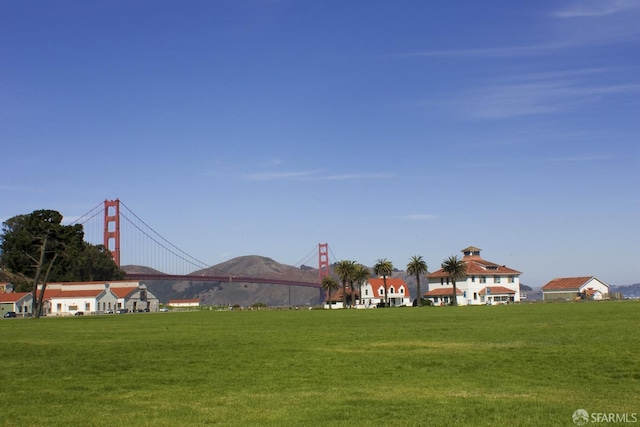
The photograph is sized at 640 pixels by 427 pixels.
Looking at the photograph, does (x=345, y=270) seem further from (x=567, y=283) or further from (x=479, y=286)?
(x=567, y=283)

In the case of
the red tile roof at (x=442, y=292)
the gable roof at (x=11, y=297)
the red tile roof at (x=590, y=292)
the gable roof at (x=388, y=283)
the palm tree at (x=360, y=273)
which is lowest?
the red tile roof at (x=590, y=292)

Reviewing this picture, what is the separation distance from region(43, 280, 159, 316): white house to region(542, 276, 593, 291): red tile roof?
288 feet

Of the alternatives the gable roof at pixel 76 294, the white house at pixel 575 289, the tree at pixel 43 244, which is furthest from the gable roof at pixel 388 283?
the tree at pixel 43 244

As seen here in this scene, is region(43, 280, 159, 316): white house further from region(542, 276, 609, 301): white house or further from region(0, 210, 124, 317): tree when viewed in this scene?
region(542, 276, 609, 301): white house

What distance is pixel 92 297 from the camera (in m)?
138

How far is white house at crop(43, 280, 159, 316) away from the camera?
138 m

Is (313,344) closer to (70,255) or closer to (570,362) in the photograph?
(570,362)

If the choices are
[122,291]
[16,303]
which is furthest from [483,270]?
[16,303]

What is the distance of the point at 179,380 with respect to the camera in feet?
68.4

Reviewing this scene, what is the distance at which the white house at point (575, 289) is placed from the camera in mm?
147875

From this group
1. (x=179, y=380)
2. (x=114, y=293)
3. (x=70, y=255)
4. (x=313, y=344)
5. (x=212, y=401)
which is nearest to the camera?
(x=212, y=401)

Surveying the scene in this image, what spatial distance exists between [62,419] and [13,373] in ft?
30.5

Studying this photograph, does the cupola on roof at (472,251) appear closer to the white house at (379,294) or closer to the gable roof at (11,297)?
the white house at (379,294)

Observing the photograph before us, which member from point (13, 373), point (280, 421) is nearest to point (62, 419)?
point (280, 421)
